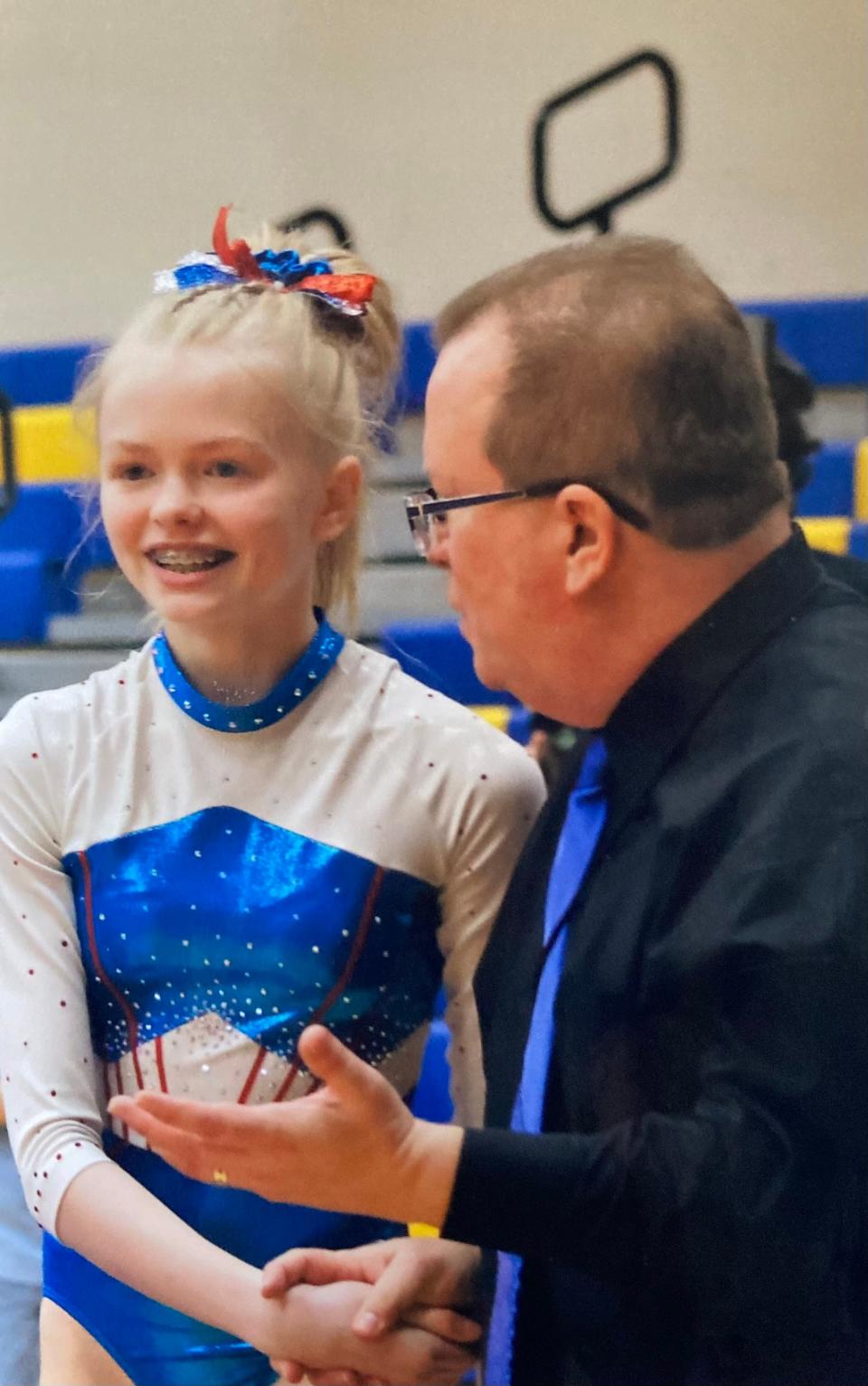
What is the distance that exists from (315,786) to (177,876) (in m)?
0.08

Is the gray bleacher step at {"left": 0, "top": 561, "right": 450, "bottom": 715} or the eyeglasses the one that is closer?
the eyeglasses

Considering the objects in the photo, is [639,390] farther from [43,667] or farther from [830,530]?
[43,667]

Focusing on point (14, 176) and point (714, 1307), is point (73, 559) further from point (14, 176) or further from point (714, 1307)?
point (714, 1307)

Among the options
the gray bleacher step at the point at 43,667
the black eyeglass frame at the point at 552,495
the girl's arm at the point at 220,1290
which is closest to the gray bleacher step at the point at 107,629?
the gray bleacher step at the point at 43,667

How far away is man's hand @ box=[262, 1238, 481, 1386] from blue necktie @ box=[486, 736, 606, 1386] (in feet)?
0.06

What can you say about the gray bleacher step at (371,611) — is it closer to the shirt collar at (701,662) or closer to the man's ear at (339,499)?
the man's ear at (339,499)

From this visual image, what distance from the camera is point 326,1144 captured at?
42 cm

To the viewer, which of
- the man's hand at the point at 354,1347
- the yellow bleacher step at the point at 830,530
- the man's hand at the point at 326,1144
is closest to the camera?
the man's hand at the point at 326,1144

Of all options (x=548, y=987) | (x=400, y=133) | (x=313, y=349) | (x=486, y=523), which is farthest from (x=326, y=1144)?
(x=400, y=133)

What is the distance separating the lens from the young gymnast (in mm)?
558

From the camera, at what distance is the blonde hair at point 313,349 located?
56cm

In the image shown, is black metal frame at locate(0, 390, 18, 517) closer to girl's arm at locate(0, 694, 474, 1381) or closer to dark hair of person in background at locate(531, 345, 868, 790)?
girl's arm at locate(0, 694, 474, 1381)

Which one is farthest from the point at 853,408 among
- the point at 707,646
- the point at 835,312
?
the point at 707,646

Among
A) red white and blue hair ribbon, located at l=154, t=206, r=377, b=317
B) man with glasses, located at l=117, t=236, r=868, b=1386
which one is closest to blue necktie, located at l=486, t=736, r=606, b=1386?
man with glasses, located at l=117, t=236, r=868, b=1386
